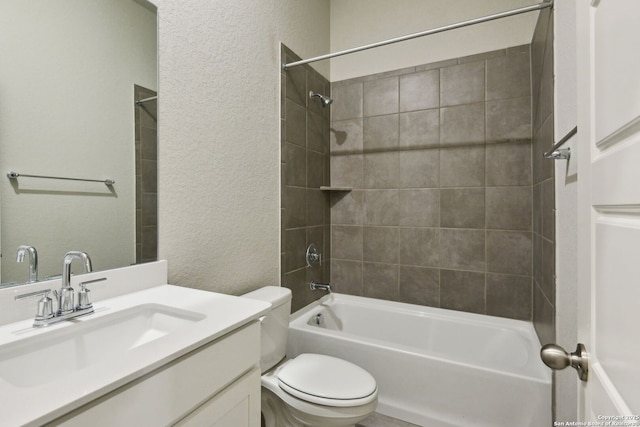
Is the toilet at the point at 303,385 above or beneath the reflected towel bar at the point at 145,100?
beneath

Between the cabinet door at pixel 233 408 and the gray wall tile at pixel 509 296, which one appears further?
the gray wall tile at pixel 509 296

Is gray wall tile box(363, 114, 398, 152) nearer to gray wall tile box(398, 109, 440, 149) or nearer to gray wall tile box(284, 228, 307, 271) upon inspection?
gray wall tile box(398, 109, 440, 149)

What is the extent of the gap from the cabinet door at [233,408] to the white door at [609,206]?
751 millimetres

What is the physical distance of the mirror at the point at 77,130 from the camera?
2.64 ft

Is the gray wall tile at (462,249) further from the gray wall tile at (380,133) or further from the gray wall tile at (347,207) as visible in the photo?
the gray wall tile at (380,133)

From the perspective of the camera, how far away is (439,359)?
57.2 inches

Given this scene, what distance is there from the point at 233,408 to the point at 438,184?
1.88 metres

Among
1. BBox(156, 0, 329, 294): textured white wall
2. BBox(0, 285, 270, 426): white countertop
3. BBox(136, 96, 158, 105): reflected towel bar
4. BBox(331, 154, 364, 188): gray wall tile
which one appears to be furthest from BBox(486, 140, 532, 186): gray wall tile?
BBox(136, 96, 158, 105): reflected towel bar

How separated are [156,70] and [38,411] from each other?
1.12m

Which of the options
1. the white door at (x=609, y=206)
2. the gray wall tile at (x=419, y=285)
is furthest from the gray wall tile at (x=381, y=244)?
the white door at (x=609, y=206)

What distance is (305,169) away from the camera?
2.11 meters

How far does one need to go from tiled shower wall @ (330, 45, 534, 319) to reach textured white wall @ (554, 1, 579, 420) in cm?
68

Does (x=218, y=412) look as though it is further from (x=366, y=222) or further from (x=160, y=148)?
(x=366, y=222)

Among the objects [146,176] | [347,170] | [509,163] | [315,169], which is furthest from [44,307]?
[509,163]
